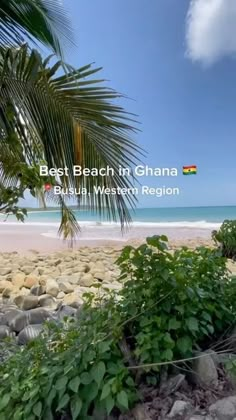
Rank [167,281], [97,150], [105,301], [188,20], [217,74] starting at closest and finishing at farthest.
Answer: [167,281] < [105,301] < [97,150] < [188,20] < [217,74]

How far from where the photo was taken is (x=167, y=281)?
2.98 ft

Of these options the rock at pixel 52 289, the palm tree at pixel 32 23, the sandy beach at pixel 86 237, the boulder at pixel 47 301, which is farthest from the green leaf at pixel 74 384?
the sandy beach at pixel 86 237

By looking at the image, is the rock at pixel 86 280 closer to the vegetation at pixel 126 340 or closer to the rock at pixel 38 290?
the rock at pixel 38 290

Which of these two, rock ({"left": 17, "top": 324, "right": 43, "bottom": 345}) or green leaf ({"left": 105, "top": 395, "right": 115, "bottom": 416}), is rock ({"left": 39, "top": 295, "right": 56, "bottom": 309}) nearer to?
rock ({"left": 17, "top": 324, "right": 43, "bottom": 345})

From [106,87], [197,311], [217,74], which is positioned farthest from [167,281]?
[217,74]

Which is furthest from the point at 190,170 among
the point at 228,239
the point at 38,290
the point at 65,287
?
the point at 38,290

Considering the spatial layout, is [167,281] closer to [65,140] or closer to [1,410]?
[1,410]

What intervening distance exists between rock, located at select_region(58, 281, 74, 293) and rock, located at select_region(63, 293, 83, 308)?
0.11m

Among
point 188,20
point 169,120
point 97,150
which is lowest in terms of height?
point 97,150

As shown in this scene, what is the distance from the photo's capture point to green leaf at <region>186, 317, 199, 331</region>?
869 mm

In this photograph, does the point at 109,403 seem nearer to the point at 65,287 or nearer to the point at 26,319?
the point at 26,319

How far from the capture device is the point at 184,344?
2.86ft

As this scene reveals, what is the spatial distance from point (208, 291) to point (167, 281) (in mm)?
173

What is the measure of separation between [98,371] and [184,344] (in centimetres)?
23
